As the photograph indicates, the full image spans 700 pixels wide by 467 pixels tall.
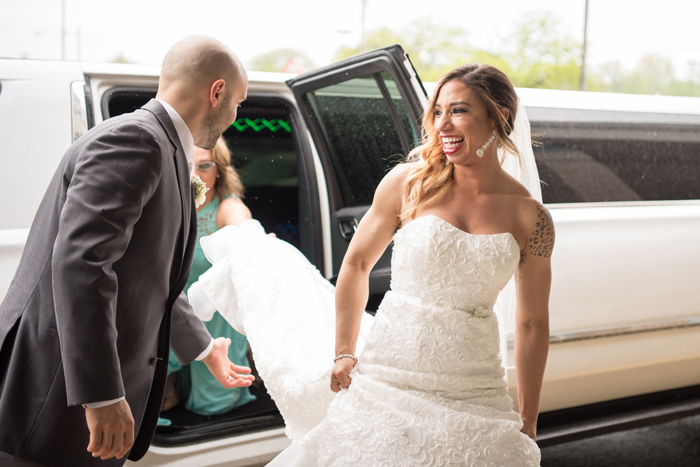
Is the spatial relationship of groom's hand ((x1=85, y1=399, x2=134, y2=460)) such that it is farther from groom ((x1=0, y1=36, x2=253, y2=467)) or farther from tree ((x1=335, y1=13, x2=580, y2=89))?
tree ((x1=335, y1=13, x2=580, y2=89))

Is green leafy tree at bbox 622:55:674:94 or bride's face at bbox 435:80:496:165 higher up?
green leafy tree at bbox 622:55:674:94

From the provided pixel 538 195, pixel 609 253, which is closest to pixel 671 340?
pixel 609 253

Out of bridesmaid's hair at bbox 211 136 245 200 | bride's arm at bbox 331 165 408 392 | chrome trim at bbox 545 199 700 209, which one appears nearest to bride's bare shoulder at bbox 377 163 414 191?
bride's arm at bbox 331 165 408 392

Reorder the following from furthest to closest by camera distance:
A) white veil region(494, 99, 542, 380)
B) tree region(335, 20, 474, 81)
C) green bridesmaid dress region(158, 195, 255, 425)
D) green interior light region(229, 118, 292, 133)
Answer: tree region(335, 20, 474, 81)
green interior light region(229, 118, 292, 133)
green bridesmaid dress region(158, 195, 255, 425)
white veil region(494, 99, 542, 380)

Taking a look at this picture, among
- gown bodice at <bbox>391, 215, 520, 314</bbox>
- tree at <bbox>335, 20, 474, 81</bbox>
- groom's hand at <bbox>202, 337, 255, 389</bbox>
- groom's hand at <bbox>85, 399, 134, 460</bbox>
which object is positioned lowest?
groom's hand at <bbox>202, 337, 255, 389</bbox>

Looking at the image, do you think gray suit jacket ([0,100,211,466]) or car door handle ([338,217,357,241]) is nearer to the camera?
gray suit jacket ([0,100,211,466])

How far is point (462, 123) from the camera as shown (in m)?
1.73

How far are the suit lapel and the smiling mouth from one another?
779mm

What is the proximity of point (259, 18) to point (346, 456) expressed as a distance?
1361 inches

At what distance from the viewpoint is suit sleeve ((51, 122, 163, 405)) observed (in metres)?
1.16

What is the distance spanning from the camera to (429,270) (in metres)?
1.65

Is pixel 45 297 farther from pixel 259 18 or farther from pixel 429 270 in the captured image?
pixel 259 18

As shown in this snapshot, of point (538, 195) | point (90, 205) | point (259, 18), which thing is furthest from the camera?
point (259, 18)

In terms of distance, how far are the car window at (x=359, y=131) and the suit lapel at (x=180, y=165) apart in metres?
1.25
